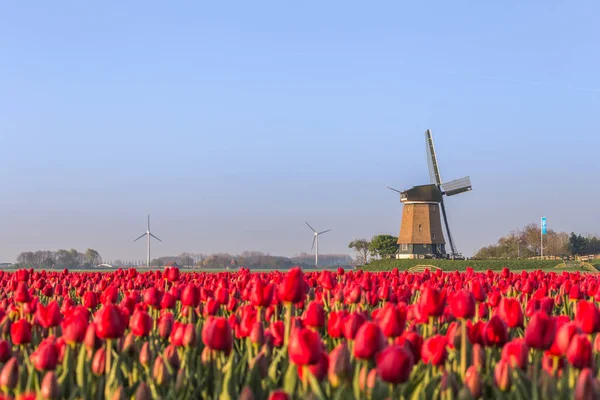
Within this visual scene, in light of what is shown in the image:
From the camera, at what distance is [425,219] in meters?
75.4

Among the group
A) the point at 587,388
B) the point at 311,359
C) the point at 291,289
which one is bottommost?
the point at 587,388

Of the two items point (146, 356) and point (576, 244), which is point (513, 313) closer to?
point (146, 356)

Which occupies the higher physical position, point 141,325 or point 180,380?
point 141,325

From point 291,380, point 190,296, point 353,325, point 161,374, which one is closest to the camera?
point 291,380

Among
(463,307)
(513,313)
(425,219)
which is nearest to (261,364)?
(463,307)

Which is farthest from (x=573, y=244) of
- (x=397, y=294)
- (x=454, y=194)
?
(x=397, y=294)

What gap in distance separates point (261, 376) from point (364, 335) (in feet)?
2.91

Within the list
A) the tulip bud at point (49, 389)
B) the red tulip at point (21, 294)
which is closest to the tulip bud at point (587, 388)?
the tulip bud at point (49, 389)

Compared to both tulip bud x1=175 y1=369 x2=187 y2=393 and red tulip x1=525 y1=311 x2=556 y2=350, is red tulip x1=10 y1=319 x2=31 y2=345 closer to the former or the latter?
tulip bud x1=175 y1=369 x2=187 y2=393

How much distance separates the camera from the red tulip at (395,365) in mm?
3461

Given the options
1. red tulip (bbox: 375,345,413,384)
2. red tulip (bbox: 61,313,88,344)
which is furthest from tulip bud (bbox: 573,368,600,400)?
red tulip (bbox: 61,313,88,344)

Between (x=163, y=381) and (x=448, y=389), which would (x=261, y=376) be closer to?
(x=163, y=381)

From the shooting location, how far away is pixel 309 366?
3.79 m

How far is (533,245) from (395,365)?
117m
